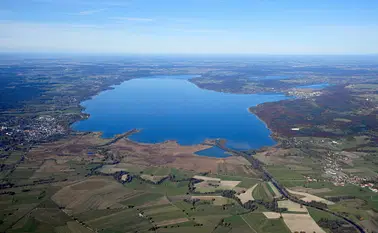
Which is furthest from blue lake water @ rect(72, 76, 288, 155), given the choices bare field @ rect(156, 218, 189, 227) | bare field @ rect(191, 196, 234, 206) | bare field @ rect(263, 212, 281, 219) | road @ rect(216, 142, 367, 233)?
bare field @ rect(156, 218, 189, 227)

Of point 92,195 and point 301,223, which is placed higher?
point 301,223

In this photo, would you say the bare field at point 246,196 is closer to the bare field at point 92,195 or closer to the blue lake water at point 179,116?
the bare field at point 92,195

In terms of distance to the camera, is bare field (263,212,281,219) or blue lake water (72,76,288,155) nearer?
bare field (263,212,281,219)

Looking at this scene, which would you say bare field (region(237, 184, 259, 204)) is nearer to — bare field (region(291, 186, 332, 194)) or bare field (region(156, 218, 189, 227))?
bare field (region(291, 186, 332, 194))

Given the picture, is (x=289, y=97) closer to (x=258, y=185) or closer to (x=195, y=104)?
(x=195, y=104)

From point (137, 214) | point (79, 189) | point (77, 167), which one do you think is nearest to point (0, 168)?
point (77, 167)

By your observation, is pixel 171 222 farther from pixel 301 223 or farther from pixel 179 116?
pixel 179 116

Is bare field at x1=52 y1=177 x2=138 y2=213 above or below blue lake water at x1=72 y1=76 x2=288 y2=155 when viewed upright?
below

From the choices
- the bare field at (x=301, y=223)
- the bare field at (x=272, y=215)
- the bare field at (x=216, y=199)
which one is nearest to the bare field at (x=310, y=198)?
the bare field at (x=301, y=223)

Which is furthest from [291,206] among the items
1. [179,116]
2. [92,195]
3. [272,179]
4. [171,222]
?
[179,116]
